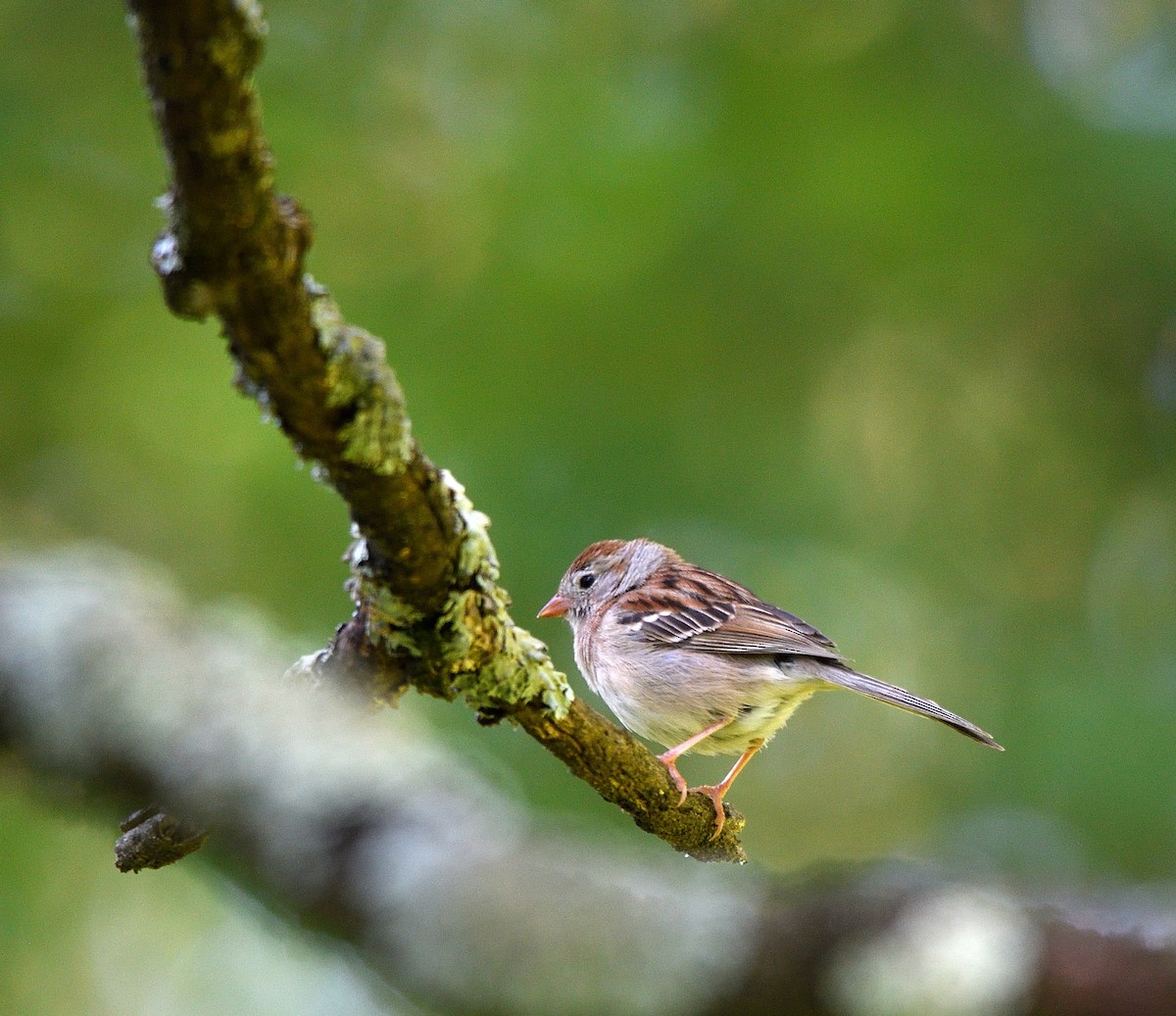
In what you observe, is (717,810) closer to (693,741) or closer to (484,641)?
(693,741)

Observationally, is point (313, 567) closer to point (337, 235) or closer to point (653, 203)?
point (337, 235)

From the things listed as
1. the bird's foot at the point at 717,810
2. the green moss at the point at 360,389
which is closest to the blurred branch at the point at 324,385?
the green moss at the point at 360,389

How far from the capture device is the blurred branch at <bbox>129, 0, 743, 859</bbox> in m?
1.48

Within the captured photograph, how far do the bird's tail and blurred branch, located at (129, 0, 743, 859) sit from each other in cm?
214

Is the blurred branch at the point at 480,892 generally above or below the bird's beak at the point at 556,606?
below

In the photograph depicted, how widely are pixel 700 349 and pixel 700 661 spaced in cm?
177

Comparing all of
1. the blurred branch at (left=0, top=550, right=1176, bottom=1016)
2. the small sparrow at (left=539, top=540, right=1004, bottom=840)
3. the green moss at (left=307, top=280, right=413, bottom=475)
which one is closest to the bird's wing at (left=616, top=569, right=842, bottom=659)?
the small sparrow at (left=539, top=540, right=1004, bottom=840)

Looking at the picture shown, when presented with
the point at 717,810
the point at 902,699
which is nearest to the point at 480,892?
the point at 717,810

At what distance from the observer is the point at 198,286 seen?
1619mm

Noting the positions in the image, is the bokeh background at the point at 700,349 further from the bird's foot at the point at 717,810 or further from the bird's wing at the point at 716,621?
the bird's foot at the point at 717,810

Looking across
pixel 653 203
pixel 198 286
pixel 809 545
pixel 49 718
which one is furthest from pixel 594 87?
pixel 49 718

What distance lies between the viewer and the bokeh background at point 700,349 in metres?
5.45

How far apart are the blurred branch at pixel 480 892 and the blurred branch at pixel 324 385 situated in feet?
1.39

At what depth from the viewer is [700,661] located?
18.2 ft
